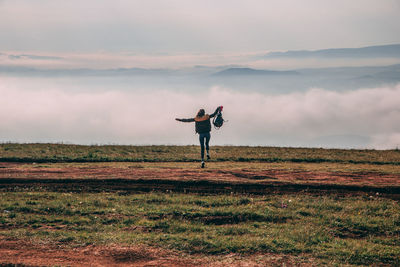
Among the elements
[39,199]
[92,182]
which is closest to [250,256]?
[39,199]

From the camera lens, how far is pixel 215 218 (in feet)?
43.2

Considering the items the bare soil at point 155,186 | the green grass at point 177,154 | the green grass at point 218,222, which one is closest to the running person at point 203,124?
the bare soil at point 155,186

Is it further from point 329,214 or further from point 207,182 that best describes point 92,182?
point 329,214

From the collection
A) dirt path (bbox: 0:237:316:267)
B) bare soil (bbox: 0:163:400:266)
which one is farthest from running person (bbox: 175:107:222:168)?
dirt path (bbox: 0:237:316:267)

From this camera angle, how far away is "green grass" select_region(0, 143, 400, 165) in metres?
26.4

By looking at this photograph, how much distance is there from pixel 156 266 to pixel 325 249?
14.5ft

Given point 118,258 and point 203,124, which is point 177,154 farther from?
point 118,258

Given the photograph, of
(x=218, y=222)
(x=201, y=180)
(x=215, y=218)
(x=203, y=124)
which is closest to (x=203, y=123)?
(x=203, y=124)

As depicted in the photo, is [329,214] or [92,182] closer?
[329,214]

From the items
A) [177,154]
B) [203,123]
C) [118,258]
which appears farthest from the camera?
[177,154]

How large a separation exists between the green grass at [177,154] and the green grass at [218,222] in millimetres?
10708

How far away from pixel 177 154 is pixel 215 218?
1525cm

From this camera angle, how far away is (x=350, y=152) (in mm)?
29906

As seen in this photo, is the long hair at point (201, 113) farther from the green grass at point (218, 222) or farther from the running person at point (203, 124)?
the green grass at point (218, 222)
